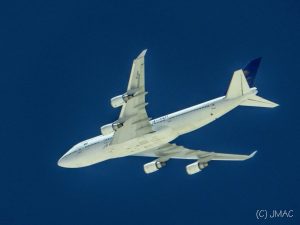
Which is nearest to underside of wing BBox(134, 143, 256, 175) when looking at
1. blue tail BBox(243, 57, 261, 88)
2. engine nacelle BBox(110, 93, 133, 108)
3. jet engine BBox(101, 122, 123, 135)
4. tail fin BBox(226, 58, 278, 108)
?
blue tail BBox(243, 57, 261, 88)

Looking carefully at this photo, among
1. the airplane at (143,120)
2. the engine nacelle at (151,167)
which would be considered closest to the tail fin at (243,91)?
the airplane at (143,120)

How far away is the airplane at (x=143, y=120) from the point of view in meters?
68.0

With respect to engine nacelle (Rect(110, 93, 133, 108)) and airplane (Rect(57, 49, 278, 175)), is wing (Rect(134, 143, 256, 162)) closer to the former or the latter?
airplane (Rect(57, 49, 278, 175))

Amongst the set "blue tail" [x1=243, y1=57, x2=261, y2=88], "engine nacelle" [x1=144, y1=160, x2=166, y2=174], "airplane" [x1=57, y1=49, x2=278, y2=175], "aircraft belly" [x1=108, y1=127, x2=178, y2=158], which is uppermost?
"blue tail" [x1=243, y1=57, x2=261, y2=88]

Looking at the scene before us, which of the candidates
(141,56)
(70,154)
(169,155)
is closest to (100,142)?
(70,154)

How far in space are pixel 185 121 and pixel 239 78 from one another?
6266 mm

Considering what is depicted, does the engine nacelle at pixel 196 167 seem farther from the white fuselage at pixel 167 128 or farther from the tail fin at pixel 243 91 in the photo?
the tail fin at pixel 243 91

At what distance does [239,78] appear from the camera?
71375 millimetres

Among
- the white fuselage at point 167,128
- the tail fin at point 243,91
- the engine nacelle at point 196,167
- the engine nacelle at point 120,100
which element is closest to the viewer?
the engine nacelle at point 120,100

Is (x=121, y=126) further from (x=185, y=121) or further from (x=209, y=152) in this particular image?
(x=209, y=152)

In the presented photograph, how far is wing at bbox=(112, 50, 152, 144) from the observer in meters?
66.0

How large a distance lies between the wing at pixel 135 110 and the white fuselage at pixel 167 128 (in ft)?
2.35

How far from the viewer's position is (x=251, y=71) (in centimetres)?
7838

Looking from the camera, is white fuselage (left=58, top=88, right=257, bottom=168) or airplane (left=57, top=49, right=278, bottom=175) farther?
white fuselage (left=58, top=88, right=257, bottom=168)
